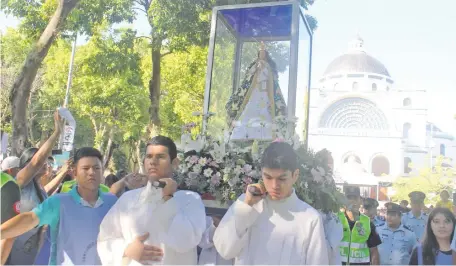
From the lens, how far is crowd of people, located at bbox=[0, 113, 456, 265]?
3059mm

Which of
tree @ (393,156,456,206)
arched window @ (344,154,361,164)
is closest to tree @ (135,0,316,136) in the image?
tree @ (393,156,456,206)

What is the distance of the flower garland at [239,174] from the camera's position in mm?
4562

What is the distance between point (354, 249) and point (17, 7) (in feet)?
27.0

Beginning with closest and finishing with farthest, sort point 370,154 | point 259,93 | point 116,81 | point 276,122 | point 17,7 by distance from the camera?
point 276,122 → point 259,93 → point 17,7 → point 116,81 → point 370,154

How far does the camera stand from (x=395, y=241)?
7316 mm

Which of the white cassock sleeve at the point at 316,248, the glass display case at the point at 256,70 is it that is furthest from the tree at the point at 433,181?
the white cassock sleeve at the point at 316,248

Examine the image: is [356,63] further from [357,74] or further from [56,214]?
[56,214]

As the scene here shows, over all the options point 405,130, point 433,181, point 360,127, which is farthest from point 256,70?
point 405,130

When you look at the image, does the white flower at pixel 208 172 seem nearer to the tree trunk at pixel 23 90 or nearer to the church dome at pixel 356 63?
the tree trunk at pixel 23 90

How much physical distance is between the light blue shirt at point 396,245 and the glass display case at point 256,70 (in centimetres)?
180

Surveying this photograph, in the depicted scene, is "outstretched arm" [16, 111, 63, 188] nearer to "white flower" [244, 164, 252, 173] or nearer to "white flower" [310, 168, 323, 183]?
"white flower" [244, 164, 252, 173]

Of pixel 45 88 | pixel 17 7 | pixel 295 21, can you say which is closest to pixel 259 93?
pixel 295 21

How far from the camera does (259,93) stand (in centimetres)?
779

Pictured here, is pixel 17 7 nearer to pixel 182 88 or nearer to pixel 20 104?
pixel 20 104
